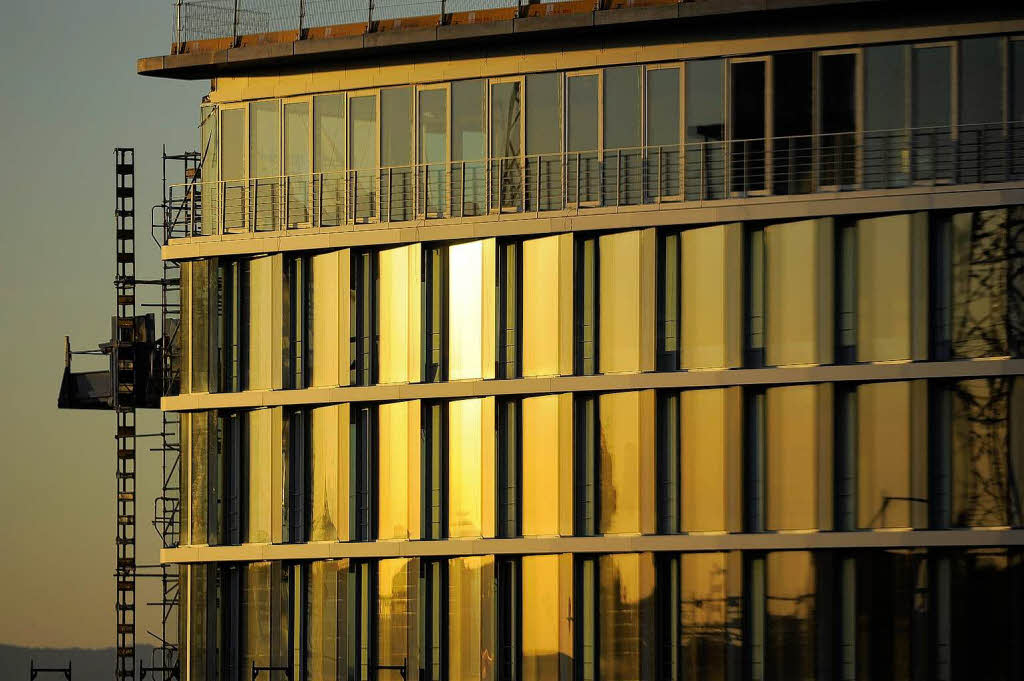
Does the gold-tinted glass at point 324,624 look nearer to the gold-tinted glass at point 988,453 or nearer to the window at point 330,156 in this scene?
the window at point 330,156

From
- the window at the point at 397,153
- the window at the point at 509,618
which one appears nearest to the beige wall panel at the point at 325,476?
the window at the point at 509,618

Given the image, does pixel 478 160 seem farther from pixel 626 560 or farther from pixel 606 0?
pixel 626 560

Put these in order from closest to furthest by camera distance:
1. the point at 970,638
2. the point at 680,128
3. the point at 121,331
Answer: the point at 970,638 < the point at 680,128 < the point at 121,331

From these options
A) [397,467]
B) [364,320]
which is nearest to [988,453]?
[397,467]

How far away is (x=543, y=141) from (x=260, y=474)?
9446 mm

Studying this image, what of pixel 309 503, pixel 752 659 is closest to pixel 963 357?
pixel 752 659

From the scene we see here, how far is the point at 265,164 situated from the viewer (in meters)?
51.1

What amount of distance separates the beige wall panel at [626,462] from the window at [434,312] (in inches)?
147

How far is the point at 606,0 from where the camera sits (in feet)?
159

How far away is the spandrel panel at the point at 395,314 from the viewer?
49.1 meters

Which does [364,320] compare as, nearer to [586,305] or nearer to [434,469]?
[434,469]

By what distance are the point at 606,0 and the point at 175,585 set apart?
17.4 m

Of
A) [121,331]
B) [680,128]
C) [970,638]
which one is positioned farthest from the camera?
[121,331]

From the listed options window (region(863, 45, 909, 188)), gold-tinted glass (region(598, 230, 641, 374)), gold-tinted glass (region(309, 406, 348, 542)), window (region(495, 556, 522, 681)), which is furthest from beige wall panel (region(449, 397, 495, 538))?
window (region(863, 45, 909, 188))
